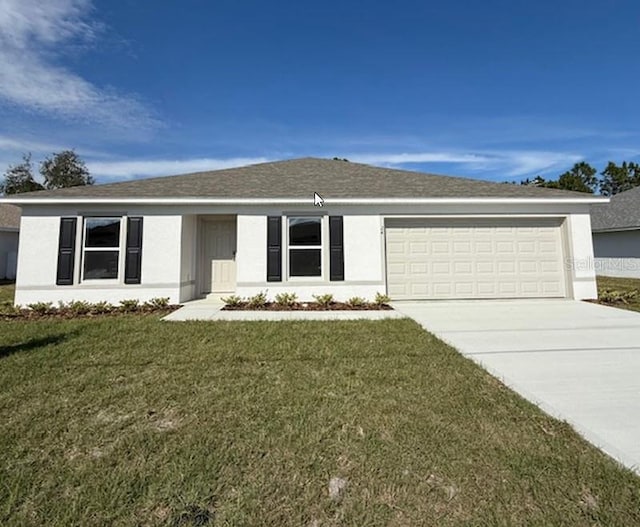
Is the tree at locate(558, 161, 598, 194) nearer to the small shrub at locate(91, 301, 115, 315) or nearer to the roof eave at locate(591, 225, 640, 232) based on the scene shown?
the roof eave at locate(591, 225, 640, 232)

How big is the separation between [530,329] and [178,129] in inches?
591

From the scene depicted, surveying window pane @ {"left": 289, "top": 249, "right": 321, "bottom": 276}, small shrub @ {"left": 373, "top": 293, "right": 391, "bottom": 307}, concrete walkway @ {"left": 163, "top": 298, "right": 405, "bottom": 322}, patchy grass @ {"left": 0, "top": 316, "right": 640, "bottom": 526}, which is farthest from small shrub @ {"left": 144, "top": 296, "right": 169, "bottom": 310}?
small shrub @ {"left": 373, "top": 293, "right": 391, "bottom": 307}

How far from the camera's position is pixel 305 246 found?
9.14 meters

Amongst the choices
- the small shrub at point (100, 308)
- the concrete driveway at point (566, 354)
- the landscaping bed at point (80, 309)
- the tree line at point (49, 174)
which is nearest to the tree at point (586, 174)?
the concrete driveway at point (566, 354)

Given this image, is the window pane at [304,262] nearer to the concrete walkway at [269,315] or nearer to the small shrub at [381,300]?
the concrete walkway at [269,315]

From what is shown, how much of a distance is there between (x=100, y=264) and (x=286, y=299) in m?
5.09

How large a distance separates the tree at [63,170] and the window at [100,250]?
97.5 feet

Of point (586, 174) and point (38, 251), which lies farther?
point (586, 174)

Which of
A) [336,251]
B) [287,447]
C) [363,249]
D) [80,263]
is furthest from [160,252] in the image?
[287,447]

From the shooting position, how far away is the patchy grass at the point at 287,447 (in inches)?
75.5

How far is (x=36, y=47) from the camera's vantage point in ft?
31.6

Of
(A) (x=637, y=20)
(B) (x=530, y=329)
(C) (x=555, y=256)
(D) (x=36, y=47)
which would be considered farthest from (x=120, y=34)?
(A) (x=637, y=20)

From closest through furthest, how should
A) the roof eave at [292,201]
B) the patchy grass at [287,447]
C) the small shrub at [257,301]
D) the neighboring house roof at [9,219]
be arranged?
the patchy grass at [287,447] < the small shrub at [257,301] < the roof eave at [292,201] < the neighboring house roof at [9,219]

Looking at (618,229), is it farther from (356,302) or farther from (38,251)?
(38,251)
